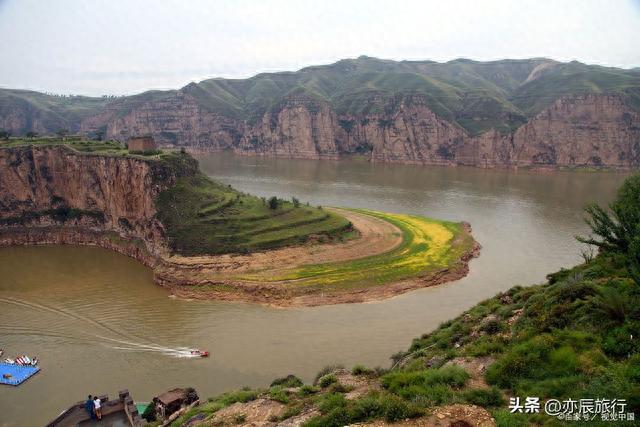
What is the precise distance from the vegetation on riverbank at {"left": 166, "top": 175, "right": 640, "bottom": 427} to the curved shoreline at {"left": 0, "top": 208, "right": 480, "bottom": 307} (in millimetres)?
25668

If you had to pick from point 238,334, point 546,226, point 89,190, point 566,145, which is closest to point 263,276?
point 238,334

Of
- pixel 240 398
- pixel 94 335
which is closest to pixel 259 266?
pixel 94 335

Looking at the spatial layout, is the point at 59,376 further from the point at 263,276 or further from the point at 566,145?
the point at 566,145

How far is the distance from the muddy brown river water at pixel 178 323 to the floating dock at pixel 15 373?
1.98ft

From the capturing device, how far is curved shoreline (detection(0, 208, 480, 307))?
47.1 meters

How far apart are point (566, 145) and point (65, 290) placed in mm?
160543

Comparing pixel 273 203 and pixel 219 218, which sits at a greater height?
pixel 273 203

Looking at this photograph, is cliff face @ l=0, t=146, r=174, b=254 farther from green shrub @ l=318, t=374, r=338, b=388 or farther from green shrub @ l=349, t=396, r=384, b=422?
green shrub @ l=349, t=396, r=384, b=422

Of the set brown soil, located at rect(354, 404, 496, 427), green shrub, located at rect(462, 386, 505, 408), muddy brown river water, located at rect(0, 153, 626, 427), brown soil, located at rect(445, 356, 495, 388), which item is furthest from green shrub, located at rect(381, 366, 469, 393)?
muddy brown river water, located at rect(0, 153, 626, 427)

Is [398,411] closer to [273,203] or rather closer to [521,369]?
[521,369]

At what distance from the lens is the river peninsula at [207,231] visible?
49.7 meters

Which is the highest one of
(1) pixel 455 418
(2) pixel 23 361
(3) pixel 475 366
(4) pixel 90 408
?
(1) pixel 455 418

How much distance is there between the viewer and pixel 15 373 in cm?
3300

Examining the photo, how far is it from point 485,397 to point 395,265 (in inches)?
1609
